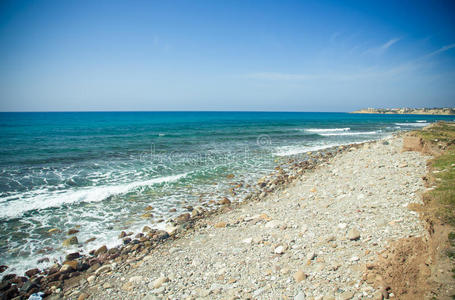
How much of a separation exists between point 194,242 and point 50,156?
21064mm

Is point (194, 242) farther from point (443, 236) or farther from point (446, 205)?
point (446, 205)

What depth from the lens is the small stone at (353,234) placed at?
5.16m

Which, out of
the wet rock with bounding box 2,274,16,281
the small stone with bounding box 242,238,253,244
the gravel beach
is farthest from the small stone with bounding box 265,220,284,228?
the wet rock with bounding box 2,274,16,281

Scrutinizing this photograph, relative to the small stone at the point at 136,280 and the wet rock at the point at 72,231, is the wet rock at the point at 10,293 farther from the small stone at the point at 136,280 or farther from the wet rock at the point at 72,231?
the small stone at the point at 136,280

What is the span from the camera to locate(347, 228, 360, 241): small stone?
203 inches

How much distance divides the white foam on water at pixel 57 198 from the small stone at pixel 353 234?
1087 cm

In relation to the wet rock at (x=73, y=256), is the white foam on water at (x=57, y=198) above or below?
above

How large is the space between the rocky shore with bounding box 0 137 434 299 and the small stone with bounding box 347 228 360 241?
0.8 inches

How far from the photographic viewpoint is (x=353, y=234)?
17.2 ft

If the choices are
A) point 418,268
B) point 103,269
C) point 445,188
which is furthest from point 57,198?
point 445,188

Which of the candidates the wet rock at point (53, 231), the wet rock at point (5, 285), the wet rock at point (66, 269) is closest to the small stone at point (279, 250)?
the wet rock at point (66, 269)

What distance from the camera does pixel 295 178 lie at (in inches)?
521

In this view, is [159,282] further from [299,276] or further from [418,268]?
[418,268]

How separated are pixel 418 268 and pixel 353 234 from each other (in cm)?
173
